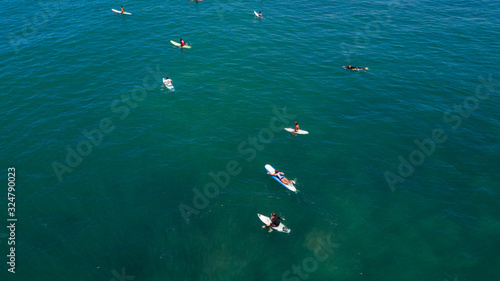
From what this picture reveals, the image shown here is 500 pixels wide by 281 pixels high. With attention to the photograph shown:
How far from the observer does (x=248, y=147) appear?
4966cm

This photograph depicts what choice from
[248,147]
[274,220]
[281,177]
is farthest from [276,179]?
[248,147]

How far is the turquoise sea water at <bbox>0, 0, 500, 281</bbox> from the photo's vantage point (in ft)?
118

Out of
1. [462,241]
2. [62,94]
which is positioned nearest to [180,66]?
[62,94]

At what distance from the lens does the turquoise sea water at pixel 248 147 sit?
3584 centimetres

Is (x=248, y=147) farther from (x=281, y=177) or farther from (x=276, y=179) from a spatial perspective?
Answer: (x=281, y=177)

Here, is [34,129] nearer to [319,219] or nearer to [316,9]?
[319,219]

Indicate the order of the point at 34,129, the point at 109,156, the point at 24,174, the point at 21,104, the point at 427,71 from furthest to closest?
the point at 427,71
the point at 21,104
the point at 34,129
the point at 109,156
the point at 24,174

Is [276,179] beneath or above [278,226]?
above

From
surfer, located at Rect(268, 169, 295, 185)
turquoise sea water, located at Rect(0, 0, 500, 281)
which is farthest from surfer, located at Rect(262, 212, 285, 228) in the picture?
surfer, located at Rect(268, 169, 295, 185)

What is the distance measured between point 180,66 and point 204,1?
39.0 m

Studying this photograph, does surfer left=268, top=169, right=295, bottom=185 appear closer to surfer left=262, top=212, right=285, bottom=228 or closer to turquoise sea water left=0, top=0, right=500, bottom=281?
turquoise sea water left=0, top=0, right=500, bottom=281

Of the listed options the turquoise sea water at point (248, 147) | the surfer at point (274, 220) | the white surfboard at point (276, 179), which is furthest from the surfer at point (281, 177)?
the surfer at point (274, 220)

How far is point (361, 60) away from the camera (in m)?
70.0

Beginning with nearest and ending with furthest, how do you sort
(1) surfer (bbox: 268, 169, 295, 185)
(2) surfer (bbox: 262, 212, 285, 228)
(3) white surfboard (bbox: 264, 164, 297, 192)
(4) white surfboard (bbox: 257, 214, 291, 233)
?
1. (2) surfer (bbox: 262, 212, 285, 228)
2. (4) white surfboard (bbox: 257, 214, 291, 233)
3. (3) white surfboard (bbox: 264, 164, 297, 192)
4. (1) surfer (bbox: 268, 169, 295, 185)
